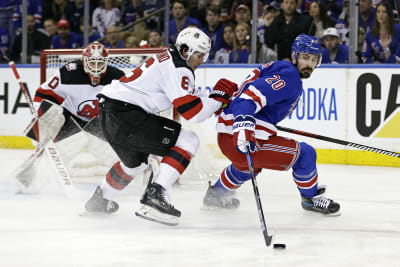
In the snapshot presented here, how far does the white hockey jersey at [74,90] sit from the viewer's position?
15.7 ft

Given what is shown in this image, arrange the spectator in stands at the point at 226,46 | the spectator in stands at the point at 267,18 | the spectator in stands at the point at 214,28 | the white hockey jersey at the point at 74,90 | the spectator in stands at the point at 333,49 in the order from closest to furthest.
Result: the white hockey jersey at the point at 74,90 < the spectator in stands at the point at 333,49 < the spectator in stands at the point at 267,18 < the spectator in stands at the point at 226,46 < the spectator in stands at the point at 214,28

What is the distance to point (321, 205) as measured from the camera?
373 centimetres

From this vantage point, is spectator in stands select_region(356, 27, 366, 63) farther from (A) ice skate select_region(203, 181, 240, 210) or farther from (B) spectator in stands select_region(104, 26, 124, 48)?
(A) ice skate select_region(203, 181, 240, 210)

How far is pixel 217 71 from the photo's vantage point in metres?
6.70

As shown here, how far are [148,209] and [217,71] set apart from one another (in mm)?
3447

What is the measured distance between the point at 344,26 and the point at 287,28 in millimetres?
478

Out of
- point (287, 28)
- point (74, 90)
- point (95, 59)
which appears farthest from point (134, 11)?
point (95, 59)

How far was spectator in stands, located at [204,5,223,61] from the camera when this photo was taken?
681cm

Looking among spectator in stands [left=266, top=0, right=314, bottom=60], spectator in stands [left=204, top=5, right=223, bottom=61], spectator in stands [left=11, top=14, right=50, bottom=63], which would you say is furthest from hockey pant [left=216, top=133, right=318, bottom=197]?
spectator in stands [left=11, top=14, right=50, bottom=63]

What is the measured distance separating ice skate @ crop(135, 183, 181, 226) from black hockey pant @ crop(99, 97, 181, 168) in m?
0.21

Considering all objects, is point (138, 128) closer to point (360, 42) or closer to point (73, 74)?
point (73, 74)

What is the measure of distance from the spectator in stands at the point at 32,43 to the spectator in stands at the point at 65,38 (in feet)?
0.31

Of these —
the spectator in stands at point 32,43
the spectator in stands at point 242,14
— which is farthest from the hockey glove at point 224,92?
the spectator in stands at point 32,43

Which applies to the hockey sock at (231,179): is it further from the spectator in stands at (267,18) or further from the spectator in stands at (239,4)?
the spectator in stands at (239,4)
